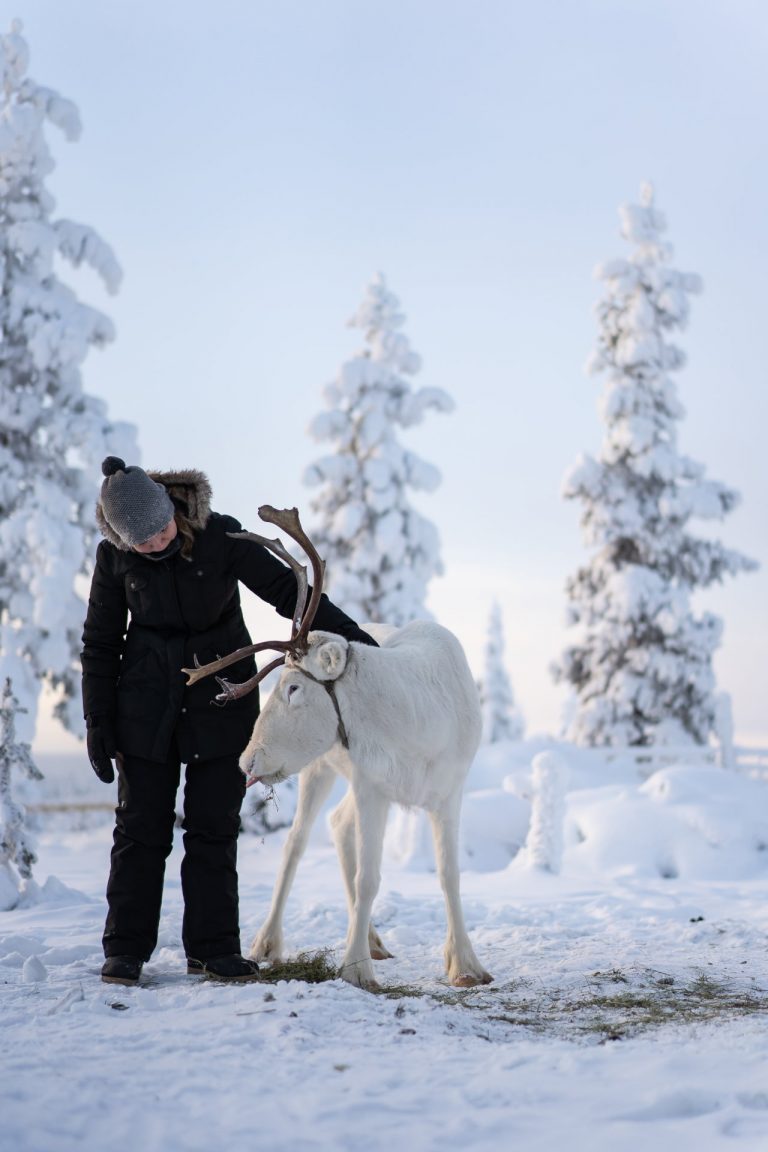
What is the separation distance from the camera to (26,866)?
765 centimetres

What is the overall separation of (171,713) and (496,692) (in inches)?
1153

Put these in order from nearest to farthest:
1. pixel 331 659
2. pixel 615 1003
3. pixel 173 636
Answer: pixel 615 1003 < pixel 331 659 < pixel 173 636

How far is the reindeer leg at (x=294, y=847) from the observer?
5469 millimetres

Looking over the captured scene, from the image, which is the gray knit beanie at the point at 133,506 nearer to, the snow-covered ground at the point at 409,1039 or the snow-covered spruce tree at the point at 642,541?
the snow-covered ground at the point at 409,1039

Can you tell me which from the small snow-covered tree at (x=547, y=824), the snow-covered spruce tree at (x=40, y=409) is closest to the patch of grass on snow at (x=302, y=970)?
the small snow-covered tree at (x=547, y=824)

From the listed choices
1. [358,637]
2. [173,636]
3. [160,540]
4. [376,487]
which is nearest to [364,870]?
[358,637]

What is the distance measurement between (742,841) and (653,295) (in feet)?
41.9

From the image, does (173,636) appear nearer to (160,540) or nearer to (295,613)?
(160,540)

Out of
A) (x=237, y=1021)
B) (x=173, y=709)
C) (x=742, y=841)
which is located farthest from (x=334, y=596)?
(x=237, y=1021)

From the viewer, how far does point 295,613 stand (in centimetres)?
485

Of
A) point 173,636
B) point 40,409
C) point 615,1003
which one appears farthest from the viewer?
point 40,409

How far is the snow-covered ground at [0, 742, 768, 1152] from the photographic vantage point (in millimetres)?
2885

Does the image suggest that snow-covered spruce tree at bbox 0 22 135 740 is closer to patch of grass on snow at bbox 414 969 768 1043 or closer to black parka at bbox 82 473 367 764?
black parka at bbox 82 473 367 764

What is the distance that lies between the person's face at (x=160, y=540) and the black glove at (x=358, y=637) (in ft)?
2.94
